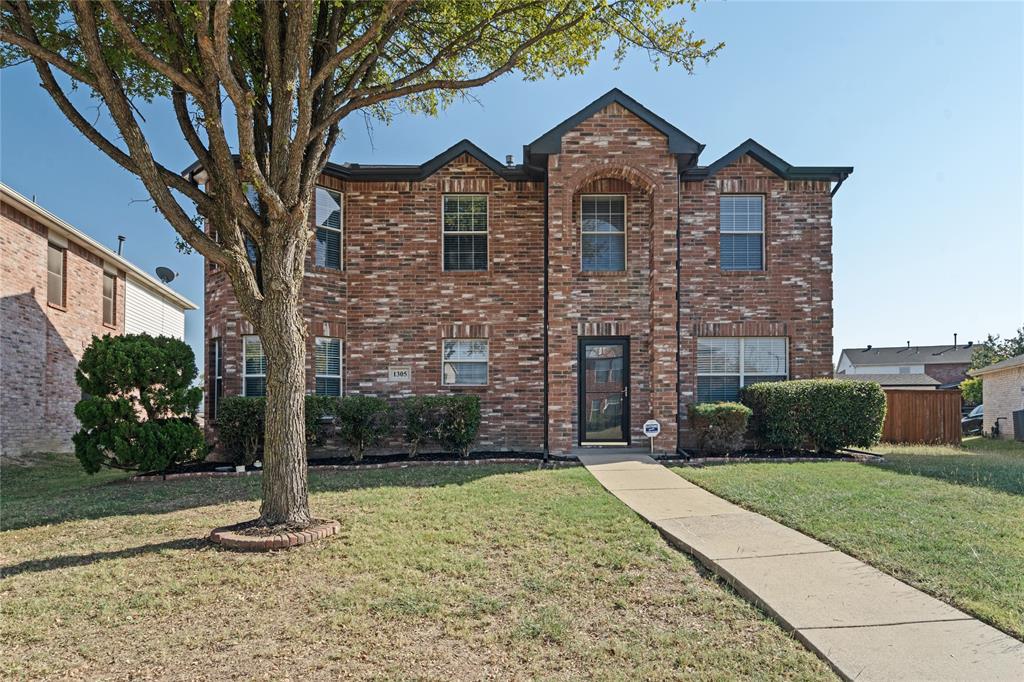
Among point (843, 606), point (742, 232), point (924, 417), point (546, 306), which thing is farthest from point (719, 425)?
point (843, 606)

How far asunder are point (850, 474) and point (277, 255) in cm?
864

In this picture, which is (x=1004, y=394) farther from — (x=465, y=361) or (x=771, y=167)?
(x=465, y=361)

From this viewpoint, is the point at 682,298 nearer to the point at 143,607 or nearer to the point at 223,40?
the point at 223,40

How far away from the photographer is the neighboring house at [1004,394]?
18312 mm

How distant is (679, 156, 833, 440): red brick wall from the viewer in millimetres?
12438

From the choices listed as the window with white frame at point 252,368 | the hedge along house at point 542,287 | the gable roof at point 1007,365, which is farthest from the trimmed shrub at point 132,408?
the gable roof at point 1007,365

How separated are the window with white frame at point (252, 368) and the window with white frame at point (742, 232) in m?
9.92

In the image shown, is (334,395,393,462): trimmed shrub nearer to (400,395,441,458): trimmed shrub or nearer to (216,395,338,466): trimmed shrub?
(216,395,338,466): trimmed shrub

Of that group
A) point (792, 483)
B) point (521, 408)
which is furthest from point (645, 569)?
point (521, 408)

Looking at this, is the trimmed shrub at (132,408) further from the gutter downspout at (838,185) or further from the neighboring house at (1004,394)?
the neighboring house at (1004,394)

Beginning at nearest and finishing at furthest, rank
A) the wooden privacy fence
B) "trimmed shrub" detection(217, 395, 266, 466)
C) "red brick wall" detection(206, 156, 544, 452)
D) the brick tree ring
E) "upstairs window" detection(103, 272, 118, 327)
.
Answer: the brick tree ring, "trimmed shrub" detection(217, 395, 266, 466), "red brick wall" detection(206, 156, 544, 452), the wooden privacy fence, "upstairs window" detection(103, 272, 118, 327)

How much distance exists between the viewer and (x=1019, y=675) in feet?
10.2

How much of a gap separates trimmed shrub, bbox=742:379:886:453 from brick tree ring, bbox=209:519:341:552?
8.68 metres

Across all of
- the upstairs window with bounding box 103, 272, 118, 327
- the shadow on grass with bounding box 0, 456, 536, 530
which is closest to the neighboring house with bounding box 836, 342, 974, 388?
the shadow on grass with bounding box 0, 456, 536, 530
